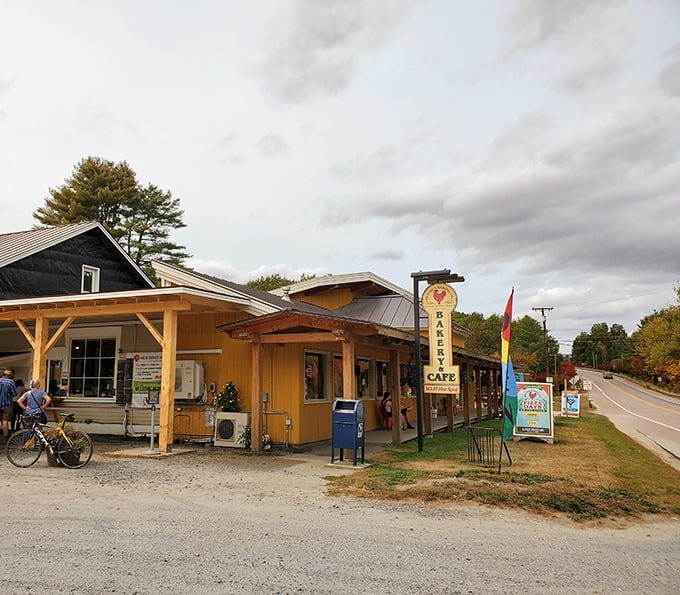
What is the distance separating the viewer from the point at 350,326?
1070 centimetres

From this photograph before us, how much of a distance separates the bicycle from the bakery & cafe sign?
620cm

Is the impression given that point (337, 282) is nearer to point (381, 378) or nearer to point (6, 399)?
point (381, 378)

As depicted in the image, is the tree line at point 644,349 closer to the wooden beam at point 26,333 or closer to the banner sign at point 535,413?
the banner sign at point 535,413

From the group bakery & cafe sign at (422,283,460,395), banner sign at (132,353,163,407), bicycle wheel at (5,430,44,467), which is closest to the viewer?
bicycle wheel at (5,430,44,467)

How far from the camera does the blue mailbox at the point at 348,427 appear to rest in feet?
32.7

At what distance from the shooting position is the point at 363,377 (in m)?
16.7

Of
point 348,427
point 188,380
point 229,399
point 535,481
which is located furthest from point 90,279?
point 535,481

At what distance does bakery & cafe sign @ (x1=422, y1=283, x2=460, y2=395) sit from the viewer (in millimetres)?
10961

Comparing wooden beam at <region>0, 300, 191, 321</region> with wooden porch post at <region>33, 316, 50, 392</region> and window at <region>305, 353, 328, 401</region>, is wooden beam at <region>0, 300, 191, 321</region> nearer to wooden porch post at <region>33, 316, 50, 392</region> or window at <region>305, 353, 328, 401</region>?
wooden porch post at <region>33, 316, 50, 392</region>

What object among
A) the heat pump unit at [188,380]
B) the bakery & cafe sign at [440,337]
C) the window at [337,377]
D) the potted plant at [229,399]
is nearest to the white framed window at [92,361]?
the heat pump unit at [188,380]

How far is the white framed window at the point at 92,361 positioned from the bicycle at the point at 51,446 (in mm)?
4715

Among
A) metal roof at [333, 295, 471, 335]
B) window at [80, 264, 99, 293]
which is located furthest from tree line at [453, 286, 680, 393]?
window at [80, 264, 99, 293]

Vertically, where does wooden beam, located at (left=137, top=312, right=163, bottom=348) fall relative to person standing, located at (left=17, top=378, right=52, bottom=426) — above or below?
above

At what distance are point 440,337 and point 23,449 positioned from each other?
298 inches
